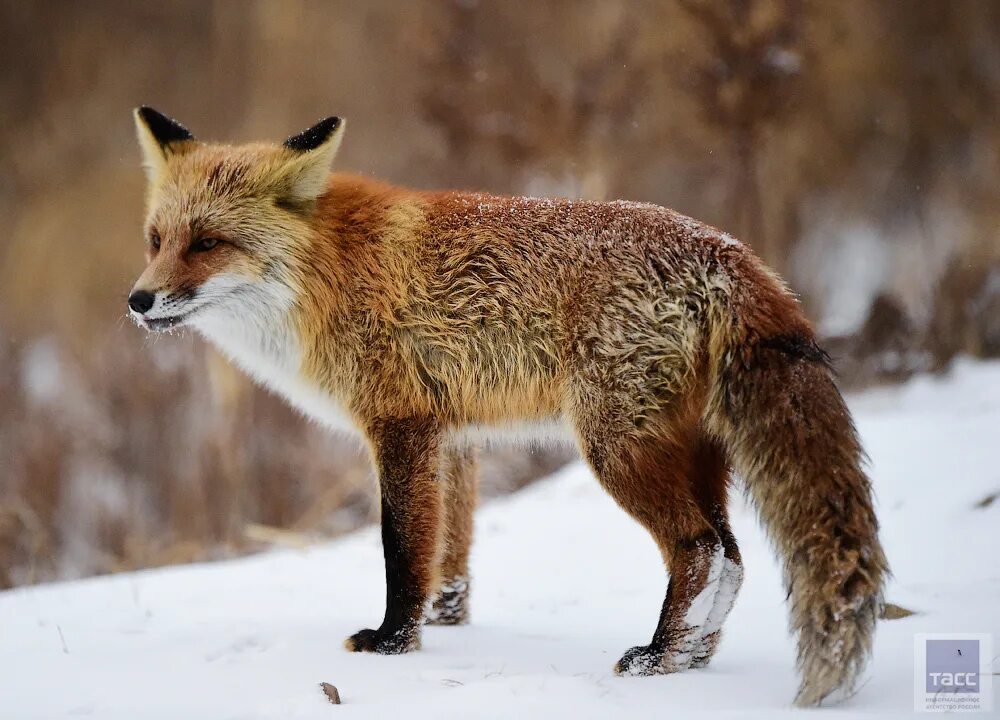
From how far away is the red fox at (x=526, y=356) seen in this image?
9.57ft

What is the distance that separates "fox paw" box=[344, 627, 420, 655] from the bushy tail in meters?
1.52

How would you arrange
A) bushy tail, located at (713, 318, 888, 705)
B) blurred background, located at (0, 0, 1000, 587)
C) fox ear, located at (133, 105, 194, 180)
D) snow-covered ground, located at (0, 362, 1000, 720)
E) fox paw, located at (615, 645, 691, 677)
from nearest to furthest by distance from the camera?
bushy tail, located at (713, 318, 888, 705)
snow-covered ground, located at (0, 362, 1000, 720)
fox paw, located at (615, 645, 691, 677)
fox ear, located at (133, 105, 194, 180)
blurred background, located at (0, 0, 1000, 587)

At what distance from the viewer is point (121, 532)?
9.72 meters

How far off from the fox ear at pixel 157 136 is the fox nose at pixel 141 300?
0.85 meters

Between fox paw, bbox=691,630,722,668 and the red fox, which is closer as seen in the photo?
the red fox

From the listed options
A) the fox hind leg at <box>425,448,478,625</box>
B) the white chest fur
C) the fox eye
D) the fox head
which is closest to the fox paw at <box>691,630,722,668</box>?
the fox hind leg at <box>425,448,478,625</box>

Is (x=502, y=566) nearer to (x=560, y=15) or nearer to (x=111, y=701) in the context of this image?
(x=111, y=701)

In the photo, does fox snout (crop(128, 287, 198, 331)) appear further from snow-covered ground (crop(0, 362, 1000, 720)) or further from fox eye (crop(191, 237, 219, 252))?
snow-covered ground (crop(0, 362, 1000, 720))

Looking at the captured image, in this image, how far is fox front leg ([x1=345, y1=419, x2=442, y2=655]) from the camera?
364 centimetres

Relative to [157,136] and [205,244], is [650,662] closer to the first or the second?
[205,244]

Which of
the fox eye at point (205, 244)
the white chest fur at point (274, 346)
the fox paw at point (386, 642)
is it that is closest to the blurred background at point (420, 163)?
the white chest fur at point (274, 346)

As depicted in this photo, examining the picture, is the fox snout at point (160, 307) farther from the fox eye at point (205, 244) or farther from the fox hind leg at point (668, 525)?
the fox hind leg at point (668, 525)

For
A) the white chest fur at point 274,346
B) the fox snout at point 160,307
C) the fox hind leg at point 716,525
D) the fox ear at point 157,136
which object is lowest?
the fox hind leg at point 716,525

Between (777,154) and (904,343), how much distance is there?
A: 2.41 m
